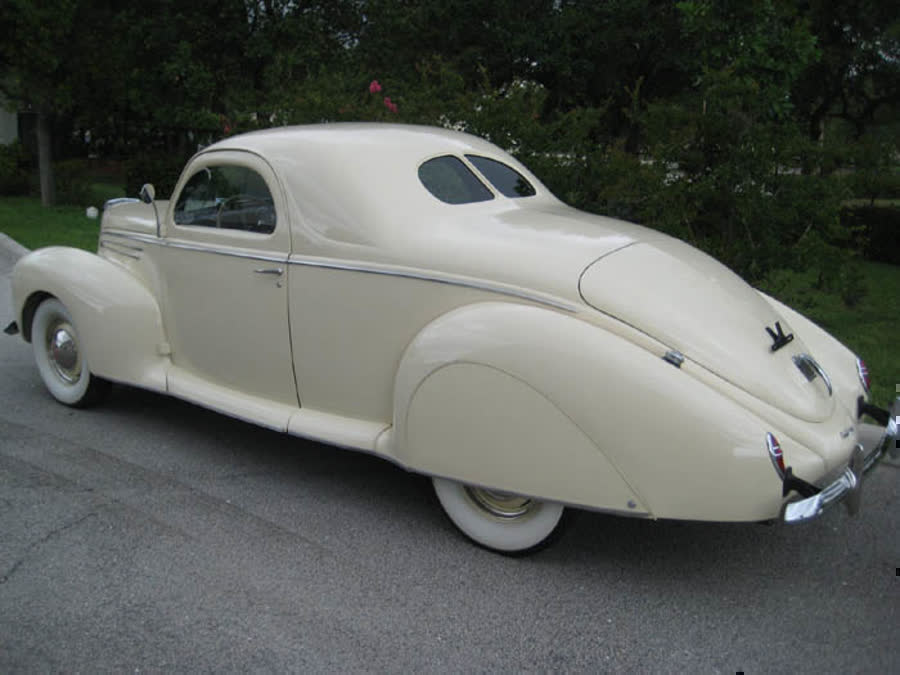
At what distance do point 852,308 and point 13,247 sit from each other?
33.4 feet

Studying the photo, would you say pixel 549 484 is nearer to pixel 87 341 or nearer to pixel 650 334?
pixel 650 334

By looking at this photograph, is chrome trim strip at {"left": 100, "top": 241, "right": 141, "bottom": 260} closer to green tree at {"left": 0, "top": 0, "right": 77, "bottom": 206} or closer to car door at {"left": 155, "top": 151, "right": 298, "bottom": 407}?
car door at {"left": 155, "top": 151, "right": 298, "bottom": 407}

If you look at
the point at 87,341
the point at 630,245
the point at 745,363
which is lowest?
the point at 87,341

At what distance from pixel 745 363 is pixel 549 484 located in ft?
2.91

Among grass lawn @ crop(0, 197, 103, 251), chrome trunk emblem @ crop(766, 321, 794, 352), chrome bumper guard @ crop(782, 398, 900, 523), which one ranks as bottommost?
grass lawn @ crop(0, 197, 103, 251)

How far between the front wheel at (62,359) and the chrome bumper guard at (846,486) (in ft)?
13.1

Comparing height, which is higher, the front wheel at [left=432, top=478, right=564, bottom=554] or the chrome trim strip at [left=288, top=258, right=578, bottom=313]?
the chrome trim strip at [left=288, top=258, right=578, bottom=313]

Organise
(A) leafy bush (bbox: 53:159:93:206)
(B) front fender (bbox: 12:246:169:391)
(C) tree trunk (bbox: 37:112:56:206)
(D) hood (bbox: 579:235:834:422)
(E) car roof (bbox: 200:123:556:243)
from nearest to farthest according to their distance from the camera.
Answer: (D) hood (bbox: 579:235:834:422), (E) car roof (bbox: 200:123:556:243), (B) front fender (bbox: 12:246:169:391), (C) tree trunk (bbox: 37:112:56:206), (A) leafy bush (bbox: 53:159:93:206)

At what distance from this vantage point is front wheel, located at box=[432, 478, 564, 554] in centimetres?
354

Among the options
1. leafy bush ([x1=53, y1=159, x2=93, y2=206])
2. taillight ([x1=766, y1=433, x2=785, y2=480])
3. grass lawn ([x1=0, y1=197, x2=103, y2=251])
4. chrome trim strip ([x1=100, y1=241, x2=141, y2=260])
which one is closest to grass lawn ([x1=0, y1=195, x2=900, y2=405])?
grass lawn ([x1=0, y1=197, x2=103, y2=251])

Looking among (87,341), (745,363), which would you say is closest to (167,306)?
(87,341)

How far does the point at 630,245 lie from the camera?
3.77m

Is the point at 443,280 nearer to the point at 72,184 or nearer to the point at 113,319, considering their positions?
the point at 113,319

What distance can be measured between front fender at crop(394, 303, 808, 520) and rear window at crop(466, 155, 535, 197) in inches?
46.7
